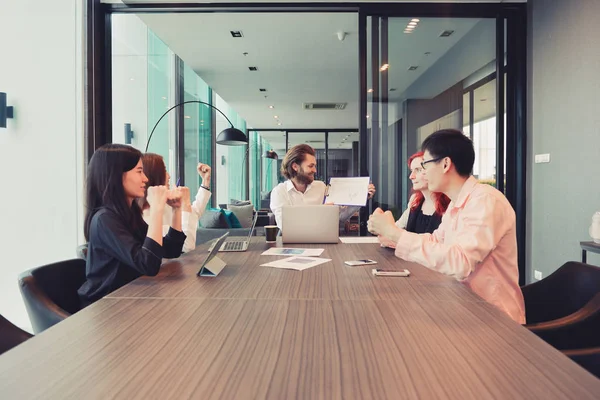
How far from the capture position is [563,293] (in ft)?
5.52

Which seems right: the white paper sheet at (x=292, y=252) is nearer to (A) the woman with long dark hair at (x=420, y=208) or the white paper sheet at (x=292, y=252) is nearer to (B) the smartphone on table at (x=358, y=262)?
(B) the smartphone on table at (x=358, y=262)

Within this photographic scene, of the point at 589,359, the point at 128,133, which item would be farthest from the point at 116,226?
the point at 128,133

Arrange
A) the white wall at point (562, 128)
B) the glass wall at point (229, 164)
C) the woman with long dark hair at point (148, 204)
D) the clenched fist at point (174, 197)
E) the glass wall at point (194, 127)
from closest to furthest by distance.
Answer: the clenched fist at point (174, 197) < the woman with long dark hair at point (148, 204) < the white wall at point (562, 128) < the glass wall at point (194, 127) < the glass wall at point (229, 164)

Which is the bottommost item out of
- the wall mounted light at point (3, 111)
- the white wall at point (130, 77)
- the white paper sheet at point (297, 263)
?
the white paper sheet at point (297, 263)

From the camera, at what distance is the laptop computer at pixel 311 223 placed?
8.07ft

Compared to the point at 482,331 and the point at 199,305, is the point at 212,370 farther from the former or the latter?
the point at 482,331

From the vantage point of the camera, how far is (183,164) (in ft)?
19.6

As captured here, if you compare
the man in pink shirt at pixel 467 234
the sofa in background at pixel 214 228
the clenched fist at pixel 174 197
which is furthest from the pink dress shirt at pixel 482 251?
the sofa in background at pixel 214 228

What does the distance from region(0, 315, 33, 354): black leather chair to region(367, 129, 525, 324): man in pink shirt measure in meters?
1.30

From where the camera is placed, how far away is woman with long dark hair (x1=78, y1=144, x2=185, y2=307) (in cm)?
161

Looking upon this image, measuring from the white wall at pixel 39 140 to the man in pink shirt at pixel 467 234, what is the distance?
2.69 m

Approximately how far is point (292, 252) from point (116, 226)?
2.87 feet

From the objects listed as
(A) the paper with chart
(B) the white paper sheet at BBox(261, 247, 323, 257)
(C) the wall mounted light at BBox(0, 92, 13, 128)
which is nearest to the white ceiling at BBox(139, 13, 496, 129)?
(A) the paper with chart

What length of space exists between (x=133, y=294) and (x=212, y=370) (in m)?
0.69
